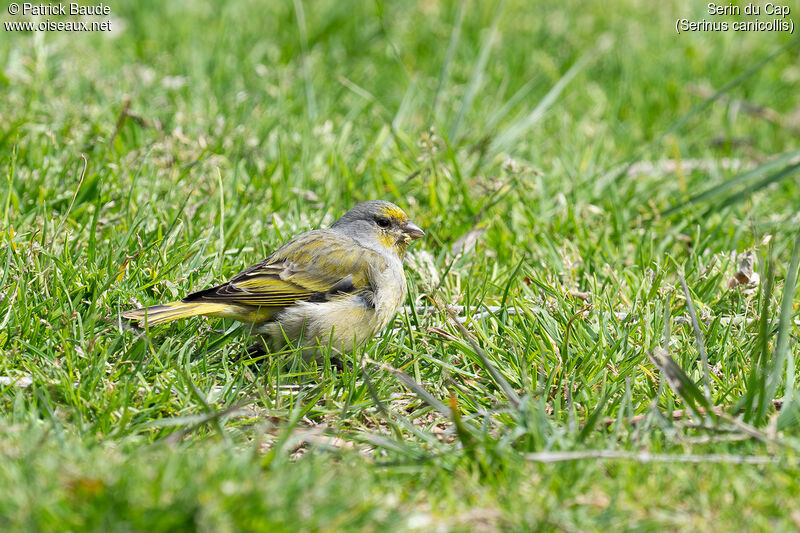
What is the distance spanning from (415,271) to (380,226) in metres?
0.31

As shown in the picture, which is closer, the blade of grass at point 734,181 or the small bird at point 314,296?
the small bird at point 314,296

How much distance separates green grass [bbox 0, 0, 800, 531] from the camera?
112 inches

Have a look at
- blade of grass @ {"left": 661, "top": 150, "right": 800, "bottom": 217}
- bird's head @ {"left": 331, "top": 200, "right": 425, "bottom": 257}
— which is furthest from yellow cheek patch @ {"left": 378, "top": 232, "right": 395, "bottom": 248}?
blade of grass @ {"left": 661, "top": 150, "right": 800, "bottom": 217}

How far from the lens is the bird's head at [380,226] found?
4.75 meters

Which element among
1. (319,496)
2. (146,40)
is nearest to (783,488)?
(319,496)

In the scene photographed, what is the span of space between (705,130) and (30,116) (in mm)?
4946

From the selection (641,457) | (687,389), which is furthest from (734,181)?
(641,457)

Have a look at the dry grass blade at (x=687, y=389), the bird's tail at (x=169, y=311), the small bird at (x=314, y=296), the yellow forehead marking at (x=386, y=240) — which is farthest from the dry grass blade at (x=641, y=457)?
the yellow forehead marking at (x=386, y=240)

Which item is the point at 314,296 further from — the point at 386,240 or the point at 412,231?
the point at 412,231

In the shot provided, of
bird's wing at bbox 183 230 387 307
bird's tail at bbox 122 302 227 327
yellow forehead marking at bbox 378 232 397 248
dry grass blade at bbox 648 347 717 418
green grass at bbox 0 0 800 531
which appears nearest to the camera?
green grass at bbox 0 0 800 531

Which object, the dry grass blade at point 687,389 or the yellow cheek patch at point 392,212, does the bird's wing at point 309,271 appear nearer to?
the yellow cheek patch at point 392,212

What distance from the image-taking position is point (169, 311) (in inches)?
152

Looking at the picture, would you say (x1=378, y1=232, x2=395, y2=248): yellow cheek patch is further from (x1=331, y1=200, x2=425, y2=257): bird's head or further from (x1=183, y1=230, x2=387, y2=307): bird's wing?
(x1=183, y1=230, x2=387, y2=307): bird's wing

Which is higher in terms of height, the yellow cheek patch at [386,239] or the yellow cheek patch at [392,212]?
the yellow cheek patch at [392,212]
